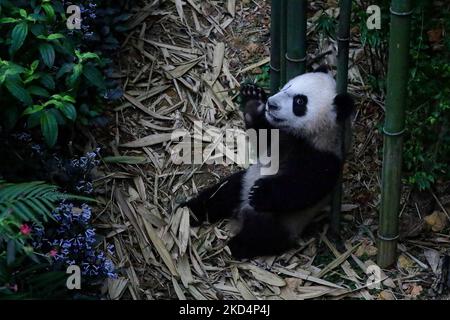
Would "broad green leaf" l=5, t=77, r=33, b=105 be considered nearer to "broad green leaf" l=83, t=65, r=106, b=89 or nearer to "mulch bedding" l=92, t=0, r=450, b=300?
"broad green leaf" l=83, t=65, r=106, b=89

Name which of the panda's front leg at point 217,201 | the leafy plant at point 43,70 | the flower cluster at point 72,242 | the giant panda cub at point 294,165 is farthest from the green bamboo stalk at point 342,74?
the leafy plant at point 43,70

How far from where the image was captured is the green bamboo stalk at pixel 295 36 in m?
3.90

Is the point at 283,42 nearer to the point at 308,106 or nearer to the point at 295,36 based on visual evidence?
the point at 295,36

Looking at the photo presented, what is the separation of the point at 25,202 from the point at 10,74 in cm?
66

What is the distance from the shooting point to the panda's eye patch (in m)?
4.01

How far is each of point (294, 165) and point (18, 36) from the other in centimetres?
147

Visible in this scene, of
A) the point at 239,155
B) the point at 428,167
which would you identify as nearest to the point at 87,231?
the point at 239,155

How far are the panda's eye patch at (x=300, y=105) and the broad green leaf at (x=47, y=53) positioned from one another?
1.20 metres

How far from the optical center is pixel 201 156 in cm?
465

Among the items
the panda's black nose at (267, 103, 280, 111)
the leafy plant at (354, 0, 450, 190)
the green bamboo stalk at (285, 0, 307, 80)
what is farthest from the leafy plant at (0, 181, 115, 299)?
the leafy plant at (354, 0, 450, 190)

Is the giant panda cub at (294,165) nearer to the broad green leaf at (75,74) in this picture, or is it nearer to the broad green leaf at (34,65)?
the broad green leaf at (75,74)

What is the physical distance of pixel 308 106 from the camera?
4047mm

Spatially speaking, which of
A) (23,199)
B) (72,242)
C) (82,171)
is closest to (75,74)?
(82,171)

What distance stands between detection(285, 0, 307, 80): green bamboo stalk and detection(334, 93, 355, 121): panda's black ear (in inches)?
11.3
